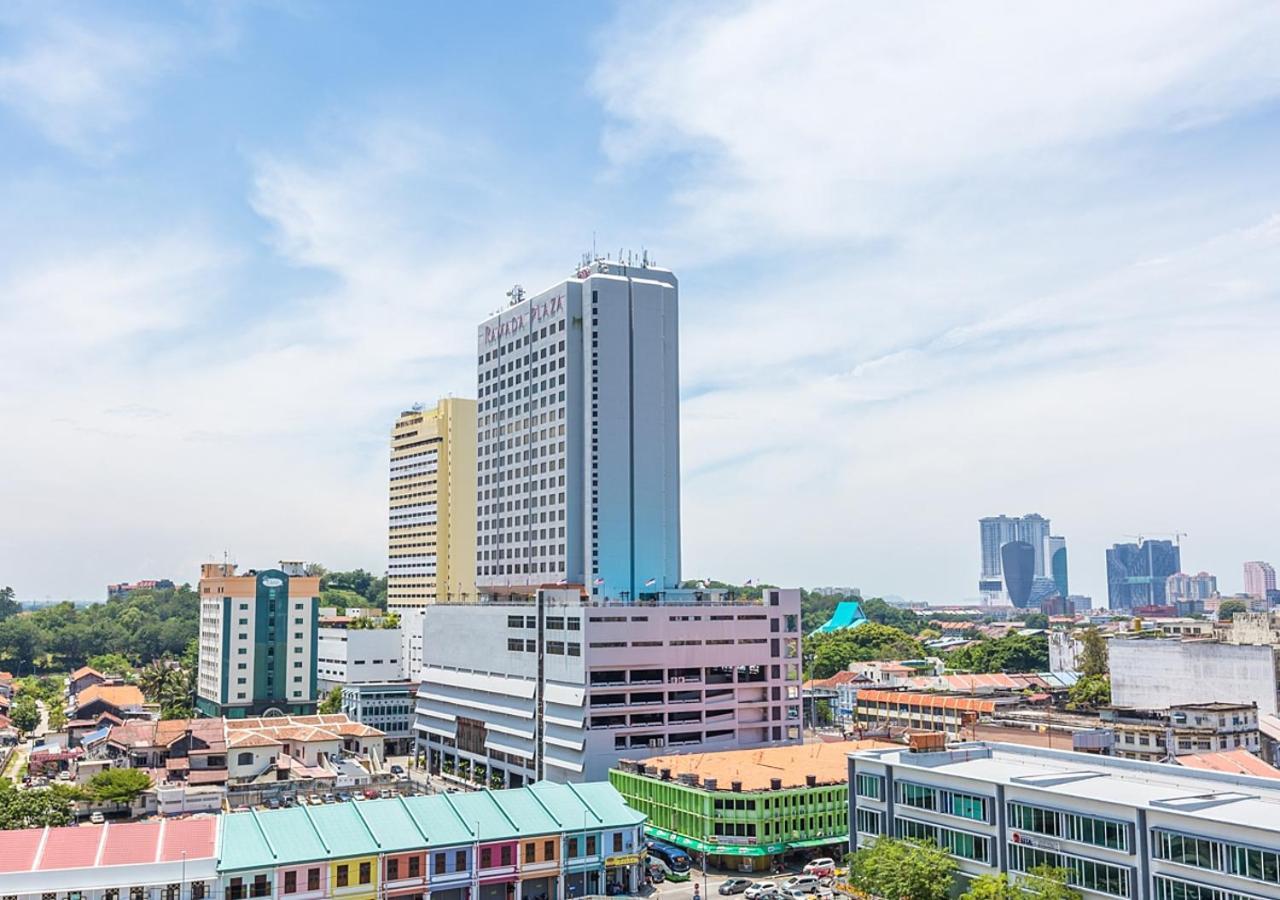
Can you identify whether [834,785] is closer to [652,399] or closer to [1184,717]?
[1184,717]

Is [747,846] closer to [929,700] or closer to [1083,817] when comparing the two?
[1083,817]

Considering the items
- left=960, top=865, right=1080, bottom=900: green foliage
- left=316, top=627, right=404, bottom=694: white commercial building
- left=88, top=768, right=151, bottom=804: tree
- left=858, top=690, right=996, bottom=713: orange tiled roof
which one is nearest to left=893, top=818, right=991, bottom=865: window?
left=960, top=865, right=1080, bottom=900: green foliage

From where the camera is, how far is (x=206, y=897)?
68.0 m

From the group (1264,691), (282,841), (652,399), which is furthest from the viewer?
(652,399)

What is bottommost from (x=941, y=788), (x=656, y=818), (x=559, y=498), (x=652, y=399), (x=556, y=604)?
(x=656, y=818)

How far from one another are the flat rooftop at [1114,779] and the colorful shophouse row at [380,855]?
2021cm

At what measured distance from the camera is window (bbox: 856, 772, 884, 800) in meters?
78.2

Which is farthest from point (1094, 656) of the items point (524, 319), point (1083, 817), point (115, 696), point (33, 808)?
point (33, 808)

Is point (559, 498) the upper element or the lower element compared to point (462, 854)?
upper

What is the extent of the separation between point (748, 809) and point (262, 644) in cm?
11344

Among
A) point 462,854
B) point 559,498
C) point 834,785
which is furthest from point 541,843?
point 559,498

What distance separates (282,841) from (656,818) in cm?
3373

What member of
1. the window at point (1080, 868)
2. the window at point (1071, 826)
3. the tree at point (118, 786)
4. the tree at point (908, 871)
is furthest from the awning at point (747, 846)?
the tree at point (118, 786)

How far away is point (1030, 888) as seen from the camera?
2542 inches
